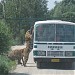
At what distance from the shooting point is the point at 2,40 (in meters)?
18.7

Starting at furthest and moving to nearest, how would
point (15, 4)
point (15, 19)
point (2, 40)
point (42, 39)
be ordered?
point (15, 4)
point (15, 19)
point (42, 39)
point (2, 40)

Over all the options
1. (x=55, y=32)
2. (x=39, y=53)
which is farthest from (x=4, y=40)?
(x=55, y=32)

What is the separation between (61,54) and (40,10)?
30.7m

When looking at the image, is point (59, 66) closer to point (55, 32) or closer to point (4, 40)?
point (55, 32)

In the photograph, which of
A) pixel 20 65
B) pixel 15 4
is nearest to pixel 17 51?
pixel 20 65

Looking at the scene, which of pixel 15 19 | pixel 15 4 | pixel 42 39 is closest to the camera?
pixel 42 39

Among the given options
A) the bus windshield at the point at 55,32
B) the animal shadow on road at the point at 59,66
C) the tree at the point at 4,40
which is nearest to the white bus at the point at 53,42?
the bus windshield at the point at 55,32

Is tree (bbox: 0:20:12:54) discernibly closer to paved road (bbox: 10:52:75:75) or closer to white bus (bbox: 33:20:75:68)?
paved road (bbox: 10:52:75:75)

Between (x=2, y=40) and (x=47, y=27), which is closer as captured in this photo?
(x=2, y=40)

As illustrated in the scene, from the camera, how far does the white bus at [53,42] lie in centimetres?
1978

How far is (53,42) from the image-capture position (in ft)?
65.3

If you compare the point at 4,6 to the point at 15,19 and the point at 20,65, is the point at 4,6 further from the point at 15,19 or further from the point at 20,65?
the point at 20,65

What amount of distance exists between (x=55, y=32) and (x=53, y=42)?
564 millimetres

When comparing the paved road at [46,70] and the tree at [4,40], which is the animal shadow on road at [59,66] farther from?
the tree at [4,40]
